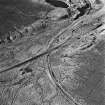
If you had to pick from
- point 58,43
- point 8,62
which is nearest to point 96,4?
point 58,43

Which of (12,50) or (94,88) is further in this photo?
(12,50)

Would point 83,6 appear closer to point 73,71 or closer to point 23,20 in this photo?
point 23,20

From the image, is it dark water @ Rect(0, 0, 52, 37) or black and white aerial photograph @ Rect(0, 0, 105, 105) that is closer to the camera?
black and white aerial photograph @ Rect(0, 0, 105, 105)

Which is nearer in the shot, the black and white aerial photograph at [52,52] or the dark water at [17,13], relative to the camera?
the black and white aerial photograph at [52,52]

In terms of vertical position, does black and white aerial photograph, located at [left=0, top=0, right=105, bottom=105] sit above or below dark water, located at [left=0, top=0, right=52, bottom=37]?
below

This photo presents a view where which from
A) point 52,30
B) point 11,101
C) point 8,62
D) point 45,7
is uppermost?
point 45,7

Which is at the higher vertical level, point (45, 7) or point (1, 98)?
point (45, 7)

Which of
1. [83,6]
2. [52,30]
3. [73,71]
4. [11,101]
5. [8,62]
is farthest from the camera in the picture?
[83,6]

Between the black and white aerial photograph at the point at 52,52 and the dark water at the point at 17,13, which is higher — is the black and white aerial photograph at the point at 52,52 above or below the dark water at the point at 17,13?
below
